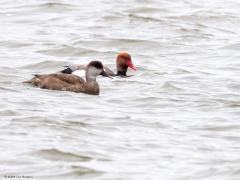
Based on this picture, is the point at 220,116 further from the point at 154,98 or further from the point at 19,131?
the point at 19,131

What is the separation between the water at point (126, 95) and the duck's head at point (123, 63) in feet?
0.68

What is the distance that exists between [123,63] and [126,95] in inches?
107

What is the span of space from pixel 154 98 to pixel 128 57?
3.07 metres

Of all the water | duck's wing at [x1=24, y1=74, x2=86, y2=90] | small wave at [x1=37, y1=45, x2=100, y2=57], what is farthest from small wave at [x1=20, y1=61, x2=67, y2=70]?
duck's wing at [x1=24, y1=74, x2=86, y2=90]

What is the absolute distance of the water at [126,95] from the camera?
11.9 m

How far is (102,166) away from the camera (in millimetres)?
11656

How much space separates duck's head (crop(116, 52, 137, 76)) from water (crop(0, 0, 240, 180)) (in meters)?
0.21

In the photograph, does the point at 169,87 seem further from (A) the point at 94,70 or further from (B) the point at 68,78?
(B) the point at 68,78

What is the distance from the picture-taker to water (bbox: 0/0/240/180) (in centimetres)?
1188

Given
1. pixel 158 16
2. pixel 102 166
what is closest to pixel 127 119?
pixel 102 166

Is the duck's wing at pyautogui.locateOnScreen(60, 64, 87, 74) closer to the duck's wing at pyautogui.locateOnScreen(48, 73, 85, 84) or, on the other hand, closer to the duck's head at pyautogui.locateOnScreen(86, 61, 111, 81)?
the duck's head at pyautogui.locateOnScreen(86, 61, 111, 81)

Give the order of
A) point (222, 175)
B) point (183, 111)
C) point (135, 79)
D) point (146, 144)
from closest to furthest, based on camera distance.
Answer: point (222, 175) → point (146, 144) → point (183, 111) → point (135, 79)

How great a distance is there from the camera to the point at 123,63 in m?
19.1

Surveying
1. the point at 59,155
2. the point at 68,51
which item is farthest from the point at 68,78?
the point at 68,51
